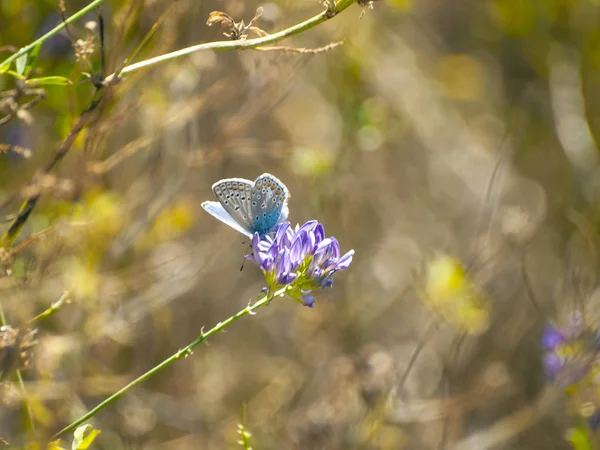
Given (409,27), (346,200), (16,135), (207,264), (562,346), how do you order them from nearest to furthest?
(562,346), (16,135), (207,264), (346,200), (409,27)

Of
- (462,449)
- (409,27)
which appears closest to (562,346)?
(462,449)

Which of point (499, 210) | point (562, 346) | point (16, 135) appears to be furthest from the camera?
point (499, 210)

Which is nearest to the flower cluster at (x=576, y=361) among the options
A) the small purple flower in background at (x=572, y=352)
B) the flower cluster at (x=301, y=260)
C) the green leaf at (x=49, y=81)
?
the small purple flower in background at (x=572, y=352)

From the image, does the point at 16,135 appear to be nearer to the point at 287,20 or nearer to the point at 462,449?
the point at 287,20

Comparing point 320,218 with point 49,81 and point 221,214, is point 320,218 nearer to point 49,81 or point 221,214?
point 221,214

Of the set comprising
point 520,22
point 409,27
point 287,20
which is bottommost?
point 287,20

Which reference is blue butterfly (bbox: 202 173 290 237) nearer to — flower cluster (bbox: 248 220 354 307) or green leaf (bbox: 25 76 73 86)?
flower cluster (bbox: 248 220 354 307)

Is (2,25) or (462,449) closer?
(2,25)
